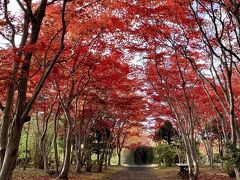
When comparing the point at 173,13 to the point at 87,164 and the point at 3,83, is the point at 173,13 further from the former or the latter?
the point at 87,164

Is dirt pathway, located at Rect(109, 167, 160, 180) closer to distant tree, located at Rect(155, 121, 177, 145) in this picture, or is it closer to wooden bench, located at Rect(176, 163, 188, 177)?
wooden bench, located at Rect(176, 163, 188, 177)

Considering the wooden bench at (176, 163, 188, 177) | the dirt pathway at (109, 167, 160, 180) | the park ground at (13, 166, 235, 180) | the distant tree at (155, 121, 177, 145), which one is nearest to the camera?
the park ground at (13, 166, 235, 180)

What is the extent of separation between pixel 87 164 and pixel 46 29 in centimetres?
1407

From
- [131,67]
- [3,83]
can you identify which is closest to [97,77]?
[131,67]

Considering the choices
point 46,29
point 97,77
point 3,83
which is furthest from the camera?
point 97,77

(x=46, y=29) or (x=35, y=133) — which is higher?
(x=46, y=29)

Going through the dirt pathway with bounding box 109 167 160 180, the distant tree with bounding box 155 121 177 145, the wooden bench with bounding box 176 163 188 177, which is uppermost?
the distant tree with bounding box 155 121 177 145

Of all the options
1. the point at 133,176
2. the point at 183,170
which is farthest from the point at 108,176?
the point at 183,170

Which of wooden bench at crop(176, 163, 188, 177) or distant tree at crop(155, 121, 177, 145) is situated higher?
distant tree at crop(155, 121, 177, 145)

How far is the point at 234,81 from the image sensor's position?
2070 cm

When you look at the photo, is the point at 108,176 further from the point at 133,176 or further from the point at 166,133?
the point at 166,133

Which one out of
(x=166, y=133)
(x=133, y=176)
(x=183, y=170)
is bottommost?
(x=133, y=176)

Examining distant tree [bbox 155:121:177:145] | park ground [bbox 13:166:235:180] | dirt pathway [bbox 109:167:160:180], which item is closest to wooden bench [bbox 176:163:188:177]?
park ground [bbox 13:166:235:180]

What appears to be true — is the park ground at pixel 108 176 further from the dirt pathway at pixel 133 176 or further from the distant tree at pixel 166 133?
the distant tree at pixel 166 133
